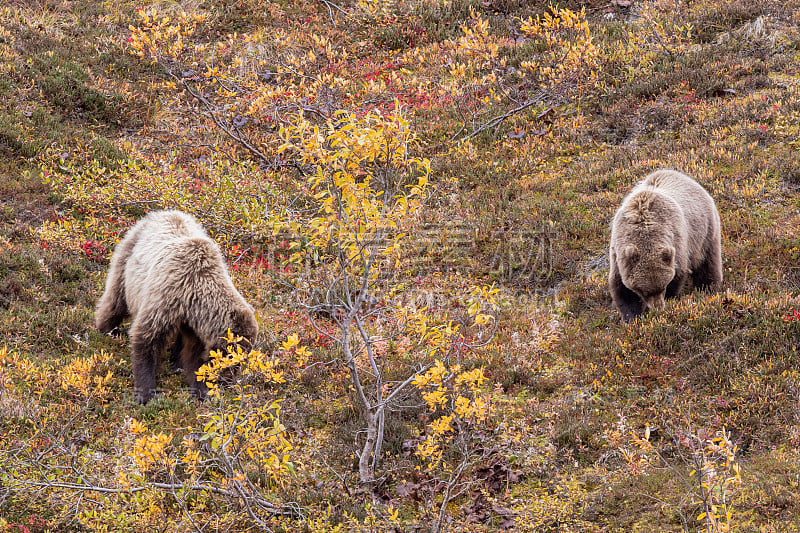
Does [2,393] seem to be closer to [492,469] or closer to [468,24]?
[492,469]

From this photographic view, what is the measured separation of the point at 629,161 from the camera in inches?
517

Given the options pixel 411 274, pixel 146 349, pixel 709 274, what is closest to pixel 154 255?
pixel 146 349

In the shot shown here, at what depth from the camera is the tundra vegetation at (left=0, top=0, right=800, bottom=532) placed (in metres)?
5.95

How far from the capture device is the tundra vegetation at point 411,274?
595cm

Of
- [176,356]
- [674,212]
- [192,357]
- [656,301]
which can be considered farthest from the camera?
[674,212]

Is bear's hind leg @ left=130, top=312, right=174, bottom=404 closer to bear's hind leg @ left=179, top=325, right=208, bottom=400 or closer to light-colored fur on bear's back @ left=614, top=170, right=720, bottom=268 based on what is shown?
bear's hind leg @ left=179, top=325, right=208, bottom=400

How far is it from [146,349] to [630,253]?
264 inches

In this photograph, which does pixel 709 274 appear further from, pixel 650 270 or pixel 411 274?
pixel 411 274

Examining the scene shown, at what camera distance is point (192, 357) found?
8.16 m

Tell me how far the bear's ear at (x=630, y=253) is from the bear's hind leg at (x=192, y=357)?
5.96 m

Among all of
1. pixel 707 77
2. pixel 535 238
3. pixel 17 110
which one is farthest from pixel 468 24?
pixel 17 110

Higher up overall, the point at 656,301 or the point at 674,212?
the point at 674,212

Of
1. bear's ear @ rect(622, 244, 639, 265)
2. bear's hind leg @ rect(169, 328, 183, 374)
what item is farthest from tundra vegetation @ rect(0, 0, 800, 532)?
bear's ear @ rect(622, 244, 639, 265)

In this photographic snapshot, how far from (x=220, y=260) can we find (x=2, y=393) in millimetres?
2982
